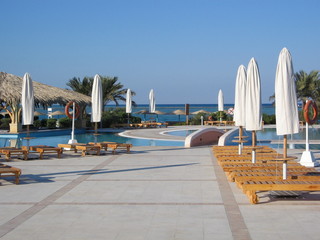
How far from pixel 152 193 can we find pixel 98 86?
806 cm

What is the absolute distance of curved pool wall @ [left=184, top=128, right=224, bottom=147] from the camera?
56.2 ft

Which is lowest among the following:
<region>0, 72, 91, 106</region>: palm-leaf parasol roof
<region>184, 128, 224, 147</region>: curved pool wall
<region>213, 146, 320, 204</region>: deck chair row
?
<region>213, 146, 320, 204</region>: deck chair row

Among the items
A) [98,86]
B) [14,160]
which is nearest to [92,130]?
[98,86]

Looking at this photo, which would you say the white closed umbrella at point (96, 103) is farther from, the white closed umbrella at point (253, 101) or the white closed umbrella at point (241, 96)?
the white closed umbrella at point (253, 101)

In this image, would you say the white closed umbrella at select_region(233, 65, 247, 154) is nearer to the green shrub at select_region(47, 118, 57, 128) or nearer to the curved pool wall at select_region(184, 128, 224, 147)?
the curved pool wall at select_region(184, 128, 224, 147)

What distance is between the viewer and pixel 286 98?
24.2 feet

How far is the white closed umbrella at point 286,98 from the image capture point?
738 centimetres

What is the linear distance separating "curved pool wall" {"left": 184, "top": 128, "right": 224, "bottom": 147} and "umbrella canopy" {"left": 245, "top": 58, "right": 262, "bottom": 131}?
7.53 metres

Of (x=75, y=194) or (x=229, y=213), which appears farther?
(x=75, y=194)

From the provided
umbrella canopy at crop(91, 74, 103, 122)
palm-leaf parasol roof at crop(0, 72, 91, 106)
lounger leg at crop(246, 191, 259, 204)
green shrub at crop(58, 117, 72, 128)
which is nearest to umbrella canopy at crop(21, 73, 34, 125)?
umbrella canopy at crop(91, 74, 103, 122)

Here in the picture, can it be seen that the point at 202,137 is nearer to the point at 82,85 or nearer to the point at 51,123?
the point at 51,123

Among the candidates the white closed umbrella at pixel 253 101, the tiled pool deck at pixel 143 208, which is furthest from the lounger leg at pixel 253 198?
the white closed umbrella at pixel 253 101

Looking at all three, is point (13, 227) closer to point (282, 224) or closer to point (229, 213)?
point (229, 213)

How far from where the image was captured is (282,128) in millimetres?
7414
